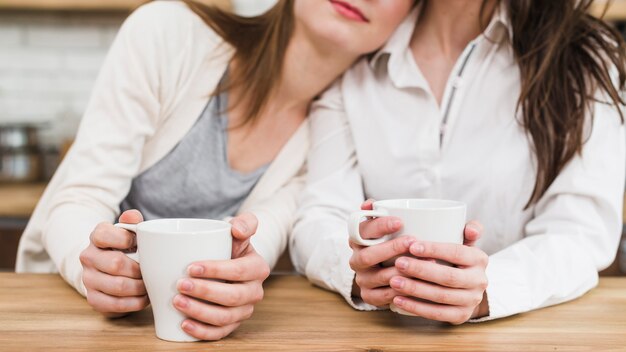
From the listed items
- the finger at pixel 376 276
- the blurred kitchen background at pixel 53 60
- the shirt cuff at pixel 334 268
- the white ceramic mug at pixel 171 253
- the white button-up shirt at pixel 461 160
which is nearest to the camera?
the white ceramic mug at pixel 171 253

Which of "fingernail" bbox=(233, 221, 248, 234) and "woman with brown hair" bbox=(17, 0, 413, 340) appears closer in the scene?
"fingernail" bbox=(233, 221, 248, 234)

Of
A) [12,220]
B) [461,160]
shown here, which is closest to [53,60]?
[12,220]

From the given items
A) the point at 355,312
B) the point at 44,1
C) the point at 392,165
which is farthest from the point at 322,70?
the point at 44,1

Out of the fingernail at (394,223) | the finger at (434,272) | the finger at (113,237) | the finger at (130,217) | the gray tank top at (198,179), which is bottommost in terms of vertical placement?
the gray tank top at (198,179)

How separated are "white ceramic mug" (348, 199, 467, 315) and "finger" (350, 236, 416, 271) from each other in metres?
0.01

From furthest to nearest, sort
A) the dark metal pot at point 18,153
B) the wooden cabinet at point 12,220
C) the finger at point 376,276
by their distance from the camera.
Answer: the dark metal pot at point 18,153
the wooden cabinet at point 12,220
the finger at point 376,276

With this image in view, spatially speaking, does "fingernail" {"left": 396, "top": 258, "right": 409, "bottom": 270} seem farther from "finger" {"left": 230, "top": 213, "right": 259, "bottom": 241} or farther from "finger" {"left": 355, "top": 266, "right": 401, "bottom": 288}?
"finger" {"left": 230, "top": 213, "right": 259, "bottom": 241}

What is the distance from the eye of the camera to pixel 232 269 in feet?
2.71

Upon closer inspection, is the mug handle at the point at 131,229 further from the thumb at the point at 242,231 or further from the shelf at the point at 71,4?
the shelf at the point at 71,4

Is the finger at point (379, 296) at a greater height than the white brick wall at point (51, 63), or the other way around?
the finger at point (379, 296)

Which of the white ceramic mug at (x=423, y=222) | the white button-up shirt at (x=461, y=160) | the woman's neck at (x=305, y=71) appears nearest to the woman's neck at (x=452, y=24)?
the white button-up shirt at (x=461, y=160)

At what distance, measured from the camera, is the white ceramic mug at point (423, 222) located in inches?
33.2

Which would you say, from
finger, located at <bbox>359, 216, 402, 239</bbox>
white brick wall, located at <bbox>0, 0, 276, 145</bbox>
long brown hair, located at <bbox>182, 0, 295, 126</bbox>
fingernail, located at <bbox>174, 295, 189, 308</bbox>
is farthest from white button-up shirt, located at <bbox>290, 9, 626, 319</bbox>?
white brick wall, located at <bbox>0, 0, 276, 145</bbox>

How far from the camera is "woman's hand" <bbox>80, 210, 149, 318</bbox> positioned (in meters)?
0.85
